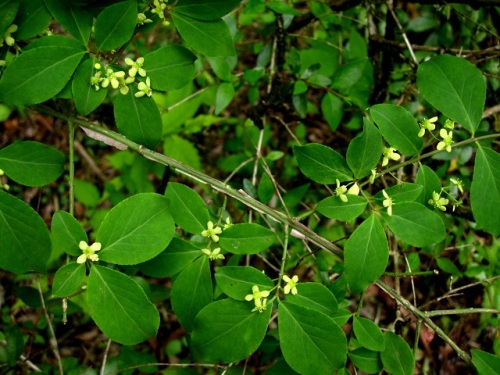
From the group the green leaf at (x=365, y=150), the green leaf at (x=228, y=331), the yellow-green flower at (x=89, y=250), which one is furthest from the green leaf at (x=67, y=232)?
the green leaf at (x=365, y=150)

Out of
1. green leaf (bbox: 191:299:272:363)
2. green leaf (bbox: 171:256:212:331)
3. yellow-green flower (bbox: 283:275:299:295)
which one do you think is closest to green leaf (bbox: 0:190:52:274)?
green leaf (bbox: 171:256:212:331)

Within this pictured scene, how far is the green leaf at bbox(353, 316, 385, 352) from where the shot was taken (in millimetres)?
1493

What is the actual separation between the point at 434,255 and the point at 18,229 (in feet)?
6.43

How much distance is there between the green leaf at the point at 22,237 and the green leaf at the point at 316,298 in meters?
0.79

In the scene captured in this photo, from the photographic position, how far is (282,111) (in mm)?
2490

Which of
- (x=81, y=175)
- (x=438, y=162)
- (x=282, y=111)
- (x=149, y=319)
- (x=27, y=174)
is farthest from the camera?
(x=81, y=175)

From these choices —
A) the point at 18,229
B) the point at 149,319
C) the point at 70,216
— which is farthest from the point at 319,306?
the point at 18,229

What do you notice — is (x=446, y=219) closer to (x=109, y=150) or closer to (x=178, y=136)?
(x=178, y=136)

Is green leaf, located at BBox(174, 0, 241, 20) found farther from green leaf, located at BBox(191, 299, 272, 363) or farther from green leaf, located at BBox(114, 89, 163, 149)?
green leaf, located at BBox(191, 299, 272, 363)

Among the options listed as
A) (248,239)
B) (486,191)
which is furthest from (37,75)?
(486,191)

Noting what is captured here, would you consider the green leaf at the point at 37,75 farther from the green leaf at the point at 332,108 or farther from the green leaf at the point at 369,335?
the green leaf at the point at 332,108

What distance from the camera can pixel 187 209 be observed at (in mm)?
1375

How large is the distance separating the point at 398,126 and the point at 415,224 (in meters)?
0.33

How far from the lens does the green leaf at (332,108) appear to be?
2332 millimetres
